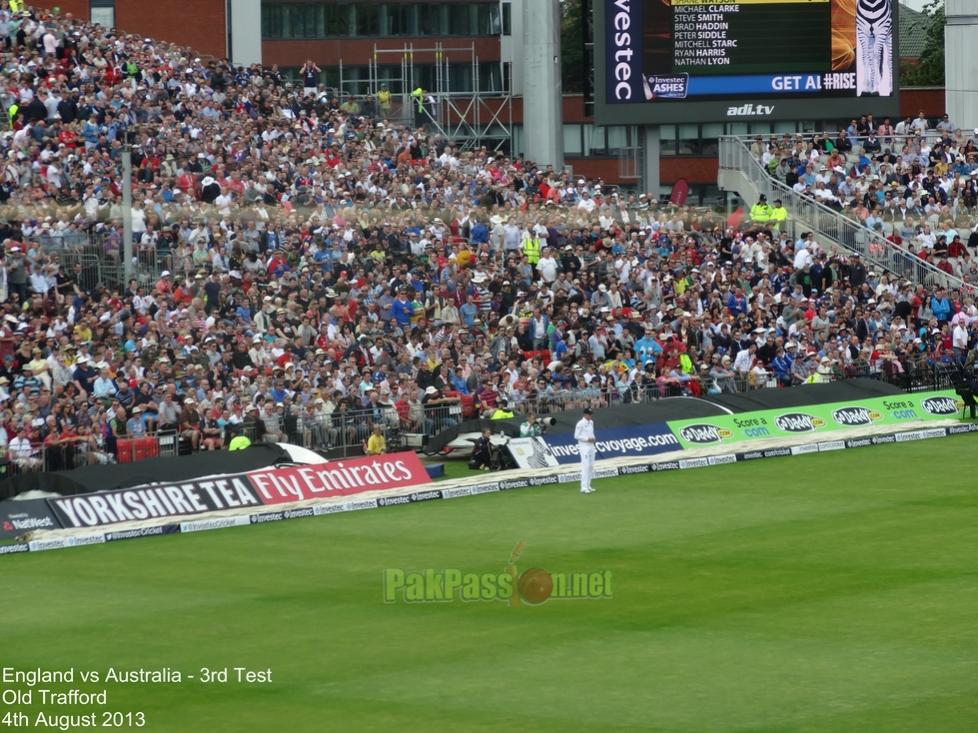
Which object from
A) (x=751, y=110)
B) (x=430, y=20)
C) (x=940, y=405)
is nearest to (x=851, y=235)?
(x=751, y=110)

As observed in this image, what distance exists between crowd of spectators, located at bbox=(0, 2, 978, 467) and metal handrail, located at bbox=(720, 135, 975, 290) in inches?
53.9

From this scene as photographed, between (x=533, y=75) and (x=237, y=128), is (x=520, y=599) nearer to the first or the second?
(x=237, y=128)

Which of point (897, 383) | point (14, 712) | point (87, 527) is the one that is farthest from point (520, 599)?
point (897, 383)

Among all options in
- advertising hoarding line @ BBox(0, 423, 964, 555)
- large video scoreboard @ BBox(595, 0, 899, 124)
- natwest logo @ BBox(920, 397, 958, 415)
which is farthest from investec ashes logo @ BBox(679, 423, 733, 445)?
large video scoreboard @ BBox(595, 0, 899, 124)

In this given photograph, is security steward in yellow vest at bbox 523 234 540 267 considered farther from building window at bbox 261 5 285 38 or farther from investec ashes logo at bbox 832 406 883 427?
building window at bbox 261 5 285 38

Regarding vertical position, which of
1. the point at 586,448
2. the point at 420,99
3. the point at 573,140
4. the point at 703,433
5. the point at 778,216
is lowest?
the point at 703,433

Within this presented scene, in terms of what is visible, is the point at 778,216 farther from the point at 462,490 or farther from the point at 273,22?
the point at 273,22

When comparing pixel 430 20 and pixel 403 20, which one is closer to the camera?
pixel 430 20

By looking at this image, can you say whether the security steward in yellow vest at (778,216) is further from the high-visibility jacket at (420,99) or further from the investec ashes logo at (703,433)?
the high-visibility jacket at (420,99)

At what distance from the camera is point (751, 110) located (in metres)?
52.7

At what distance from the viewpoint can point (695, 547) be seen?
86.0 ft

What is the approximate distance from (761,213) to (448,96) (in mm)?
19079

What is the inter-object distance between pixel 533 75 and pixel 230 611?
125 ft

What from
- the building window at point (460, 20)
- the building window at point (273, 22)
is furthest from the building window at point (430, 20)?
the building window at point (273, 22)
